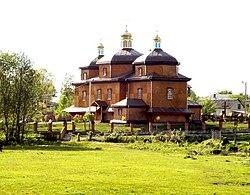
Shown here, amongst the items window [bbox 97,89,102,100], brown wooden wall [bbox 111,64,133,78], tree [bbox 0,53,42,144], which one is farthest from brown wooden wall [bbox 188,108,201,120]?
tree [bbox 0,53,42,144]

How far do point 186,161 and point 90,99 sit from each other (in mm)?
48061

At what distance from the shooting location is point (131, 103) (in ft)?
238

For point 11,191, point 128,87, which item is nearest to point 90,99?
point 128,87

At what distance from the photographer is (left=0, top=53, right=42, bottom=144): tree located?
48.8 metres

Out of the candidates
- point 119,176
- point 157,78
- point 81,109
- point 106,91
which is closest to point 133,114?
point 157,78

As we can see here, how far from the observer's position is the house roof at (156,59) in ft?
239

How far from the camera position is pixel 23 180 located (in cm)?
2200

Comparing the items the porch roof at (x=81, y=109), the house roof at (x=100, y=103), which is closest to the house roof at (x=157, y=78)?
the house roof at (x=100, y=103)

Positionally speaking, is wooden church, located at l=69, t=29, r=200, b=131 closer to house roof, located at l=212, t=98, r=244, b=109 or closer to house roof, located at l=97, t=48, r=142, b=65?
house roof, located at l=97, t=48, r=142, b=65

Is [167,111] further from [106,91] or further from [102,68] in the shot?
[102,68]

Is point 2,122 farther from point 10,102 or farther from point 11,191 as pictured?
point 11,191

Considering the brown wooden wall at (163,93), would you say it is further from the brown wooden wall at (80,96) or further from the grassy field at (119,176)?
the grassy field at (119,176)

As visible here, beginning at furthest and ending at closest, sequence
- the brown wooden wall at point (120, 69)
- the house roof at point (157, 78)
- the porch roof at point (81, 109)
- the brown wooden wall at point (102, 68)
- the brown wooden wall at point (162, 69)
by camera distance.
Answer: the porch roof at point (81, 109)
the brown wooden wall at point (102, 68)
the brown wooden wall at point (120, 69)
the brown wooden wall at point (162, 69)
the house roof at point (157, 78)

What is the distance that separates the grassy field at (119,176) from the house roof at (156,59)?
4061cm
